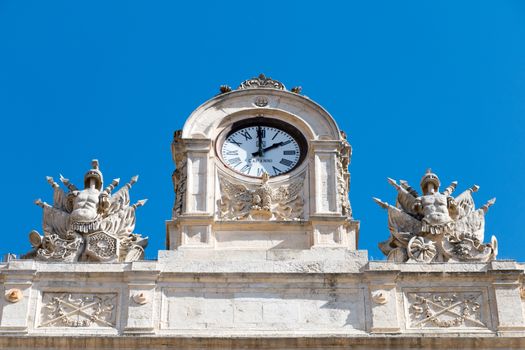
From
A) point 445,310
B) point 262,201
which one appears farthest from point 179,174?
point 445,310

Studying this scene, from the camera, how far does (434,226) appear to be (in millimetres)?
30031

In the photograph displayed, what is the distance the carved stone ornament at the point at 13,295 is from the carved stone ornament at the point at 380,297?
21.5ft

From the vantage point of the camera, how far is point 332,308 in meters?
28.7

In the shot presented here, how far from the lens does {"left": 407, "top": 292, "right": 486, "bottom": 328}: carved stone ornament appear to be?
28516 mm

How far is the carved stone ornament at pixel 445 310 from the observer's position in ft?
93.6

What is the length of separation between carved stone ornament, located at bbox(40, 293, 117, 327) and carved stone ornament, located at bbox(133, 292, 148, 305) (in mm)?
417

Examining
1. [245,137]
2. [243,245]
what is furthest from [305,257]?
[245,137]

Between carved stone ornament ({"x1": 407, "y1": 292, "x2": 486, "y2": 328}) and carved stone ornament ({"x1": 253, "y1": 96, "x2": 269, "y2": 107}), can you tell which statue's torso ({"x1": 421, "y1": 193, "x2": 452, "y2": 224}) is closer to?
carved stone ornament ({"x1": 407, "y1": 292, "x2": 486, "y2": 328})

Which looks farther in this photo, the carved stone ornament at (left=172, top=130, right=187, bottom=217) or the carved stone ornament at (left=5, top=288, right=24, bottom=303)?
the carved stone ornament at (left=172, top=130, right=187, bottom=217)

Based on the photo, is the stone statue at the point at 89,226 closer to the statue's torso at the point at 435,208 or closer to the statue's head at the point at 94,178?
the statue's head at the point at 94,178

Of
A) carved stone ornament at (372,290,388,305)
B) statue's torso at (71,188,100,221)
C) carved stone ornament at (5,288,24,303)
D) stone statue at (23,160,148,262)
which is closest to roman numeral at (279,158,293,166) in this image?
stone statue at (23,160,148,262)

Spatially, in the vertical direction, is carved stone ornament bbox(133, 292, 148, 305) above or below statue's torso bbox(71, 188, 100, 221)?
below

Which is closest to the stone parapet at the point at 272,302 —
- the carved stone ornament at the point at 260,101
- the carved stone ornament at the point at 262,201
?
the carved stone ornament at the point at 262,201

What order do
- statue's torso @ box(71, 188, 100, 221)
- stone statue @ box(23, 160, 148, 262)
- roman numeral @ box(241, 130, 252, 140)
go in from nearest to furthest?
stone statue @ box(23, 160, 148, 262), statue's torso @ box(71, 188, 100, 221), roman numeral @ box(241, 130, 252, 140)
